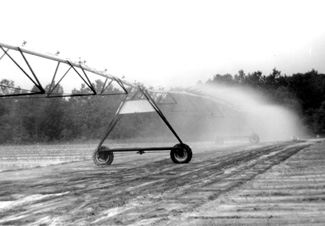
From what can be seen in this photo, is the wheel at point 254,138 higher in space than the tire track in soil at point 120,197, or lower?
higher

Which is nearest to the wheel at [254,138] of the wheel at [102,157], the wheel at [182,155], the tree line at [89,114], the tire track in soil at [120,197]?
the wheel at [182,155]

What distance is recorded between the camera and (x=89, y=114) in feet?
299

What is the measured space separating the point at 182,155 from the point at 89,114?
74421mm

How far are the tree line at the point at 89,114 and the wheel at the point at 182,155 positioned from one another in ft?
209

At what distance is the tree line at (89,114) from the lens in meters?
82.2

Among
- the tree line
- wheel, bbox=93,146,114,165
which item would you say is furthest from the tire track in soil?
the tree line

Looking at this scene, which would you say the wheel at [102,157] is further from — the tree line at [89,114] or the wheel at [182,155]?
the tree line at [89,114]

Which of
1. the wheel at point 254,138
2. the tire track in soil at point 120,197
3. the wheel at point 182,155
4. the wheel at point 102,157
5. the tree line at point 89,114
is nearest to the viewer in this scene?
the tire track in soil at point 120,197

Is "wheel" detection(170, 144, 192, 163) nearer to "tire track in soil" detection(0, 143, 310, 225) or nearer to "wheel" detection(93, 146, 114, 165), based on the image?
Answer: "wheel" detection(93, 146, 114, 165)

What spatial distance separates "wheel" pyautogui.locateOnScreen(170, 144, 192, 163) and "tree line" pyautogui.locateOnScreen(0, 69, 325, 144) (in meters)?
63.6

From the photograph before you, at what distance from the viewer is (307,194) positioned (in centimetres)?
875

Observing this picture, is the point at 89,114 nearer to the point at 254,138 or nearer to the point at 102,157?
the point at 254,138

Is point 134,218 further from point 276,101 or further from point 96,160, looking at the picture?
point 276,101

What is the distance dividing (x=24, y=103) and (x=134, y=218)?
91.4m
